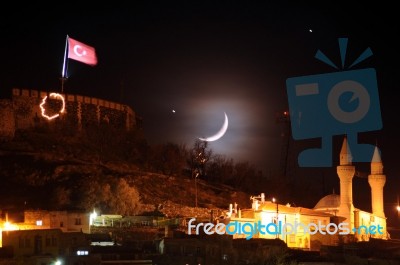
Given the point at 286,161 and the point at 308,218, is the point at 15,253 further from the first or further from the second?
the point at 286,161

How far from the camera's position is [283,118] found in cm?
4797

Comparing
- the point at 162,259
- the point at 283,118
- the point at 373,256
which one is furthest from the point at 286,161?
the point at 162,259

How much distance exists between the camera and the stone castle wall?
46688 millimetres

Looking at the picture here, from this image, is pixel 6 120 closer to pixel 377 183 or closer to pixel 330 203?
pixel 330 203

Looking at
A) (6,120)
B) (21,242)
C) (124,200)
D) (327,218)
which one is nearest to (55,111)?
(6,120)

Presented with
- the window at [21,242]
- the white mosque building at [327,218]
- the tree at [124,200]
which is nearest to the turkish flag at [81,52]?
the tree at [124,200]

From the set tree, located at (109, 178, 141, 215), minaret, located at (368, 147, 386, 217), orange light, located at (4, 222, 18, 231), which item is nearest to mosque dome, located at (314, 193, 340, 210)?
minaret, located at (368, 147, 386, 217)

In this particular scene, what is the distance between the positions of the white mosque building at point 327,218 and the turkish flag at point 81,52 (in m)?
13.8

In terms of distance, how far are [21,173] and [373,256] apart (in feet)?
69.7

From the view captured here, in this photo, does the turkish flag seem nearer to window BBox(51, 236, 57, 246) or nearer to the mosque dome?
the mosque dome

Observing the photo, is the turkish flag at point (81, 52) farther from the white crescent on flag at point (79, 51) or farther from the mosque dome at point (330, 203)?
the mosque dome at point (330, 203)

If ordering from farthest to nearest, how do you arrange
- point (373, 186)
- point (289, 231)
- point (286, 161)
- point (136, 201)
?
point (286, 161) → point (373, 186) → point (136, 201) → point (289, 231)

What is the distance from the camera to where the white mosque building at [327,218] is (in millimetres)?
34938

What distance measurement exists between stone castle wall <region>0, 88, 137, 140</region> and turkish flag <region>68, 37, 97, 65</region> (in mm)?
5052
